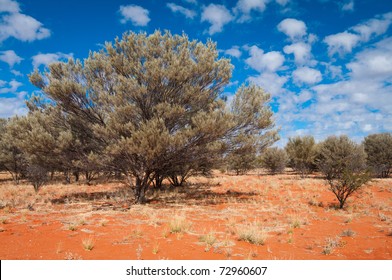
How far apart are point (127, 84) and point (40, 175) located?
1249cm

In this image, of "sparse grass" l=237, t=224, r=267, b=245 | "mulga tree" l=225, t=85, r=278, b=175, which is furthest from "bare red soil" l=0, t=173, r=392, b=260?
"mulga tree" l=225, t=85, r=278, b=175

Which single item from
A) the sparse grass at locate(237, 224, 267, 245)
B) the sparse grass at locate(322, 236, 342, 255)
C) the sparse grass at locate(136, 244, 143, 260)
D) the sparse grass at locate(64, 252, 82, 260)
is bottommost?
the sparse grass at locate(322, 236, 342, 255)

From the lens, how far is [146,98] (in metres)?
14.4

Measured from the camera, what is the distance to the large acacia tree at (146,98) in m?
13.4

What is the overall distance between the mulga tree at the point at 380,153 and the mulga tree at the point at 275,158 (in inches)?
493

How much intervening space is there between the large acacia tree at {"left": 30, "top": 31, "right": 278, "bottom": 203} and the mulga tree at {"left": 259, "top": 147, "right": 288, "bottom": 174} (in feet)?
105

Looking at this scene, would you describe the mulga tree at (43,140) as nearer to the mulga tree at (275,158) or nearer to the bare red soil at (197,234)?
the bare red soil at (197,234)

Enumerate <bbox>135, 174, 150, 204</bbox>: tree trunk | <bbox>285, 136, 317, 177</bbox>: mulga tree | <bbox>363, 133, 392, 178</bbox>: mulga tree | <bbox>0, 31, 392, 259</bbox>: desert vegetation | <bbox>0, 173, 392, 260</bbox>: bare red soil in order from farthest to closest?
<bbox>285, 136, 317, 177</bbox>: mulga tree
<bbox>363, 133, 392, 178</bbox>: mulga tree
<bbox>135, 174, 150, 204</bbox>: tree trunk
<bbox>0, 31, 392, 259</bbox>: desert vegetation
<bbox>0, 173, 392, 260</bbox>: bare red soil

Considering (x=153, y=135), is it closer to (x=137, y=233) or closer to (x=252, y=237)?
(x=137, y=233)

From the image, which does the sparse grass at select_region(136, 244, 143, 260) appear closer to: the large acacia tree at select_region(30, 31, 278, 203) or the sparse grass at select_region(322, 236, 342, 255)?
the sparse grass at select_region(322, 236, 342, 255)

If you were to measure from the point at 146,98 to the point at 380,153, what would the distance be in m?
38.7

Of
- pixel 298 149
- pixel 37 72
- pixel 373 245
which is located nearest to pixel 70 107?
pixel 37 72

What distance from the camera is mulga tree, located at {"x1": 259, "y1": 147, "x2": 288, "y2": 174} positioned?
150 ft

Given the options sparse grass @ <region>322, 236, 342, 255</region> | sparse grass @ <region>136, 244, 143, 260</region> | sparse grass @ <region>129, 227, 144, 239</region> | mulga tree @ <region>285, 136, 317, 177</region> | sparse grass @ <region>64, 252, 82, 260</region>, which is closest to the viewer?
sparse grass @ <region>64, 252, 82, 260</region>
